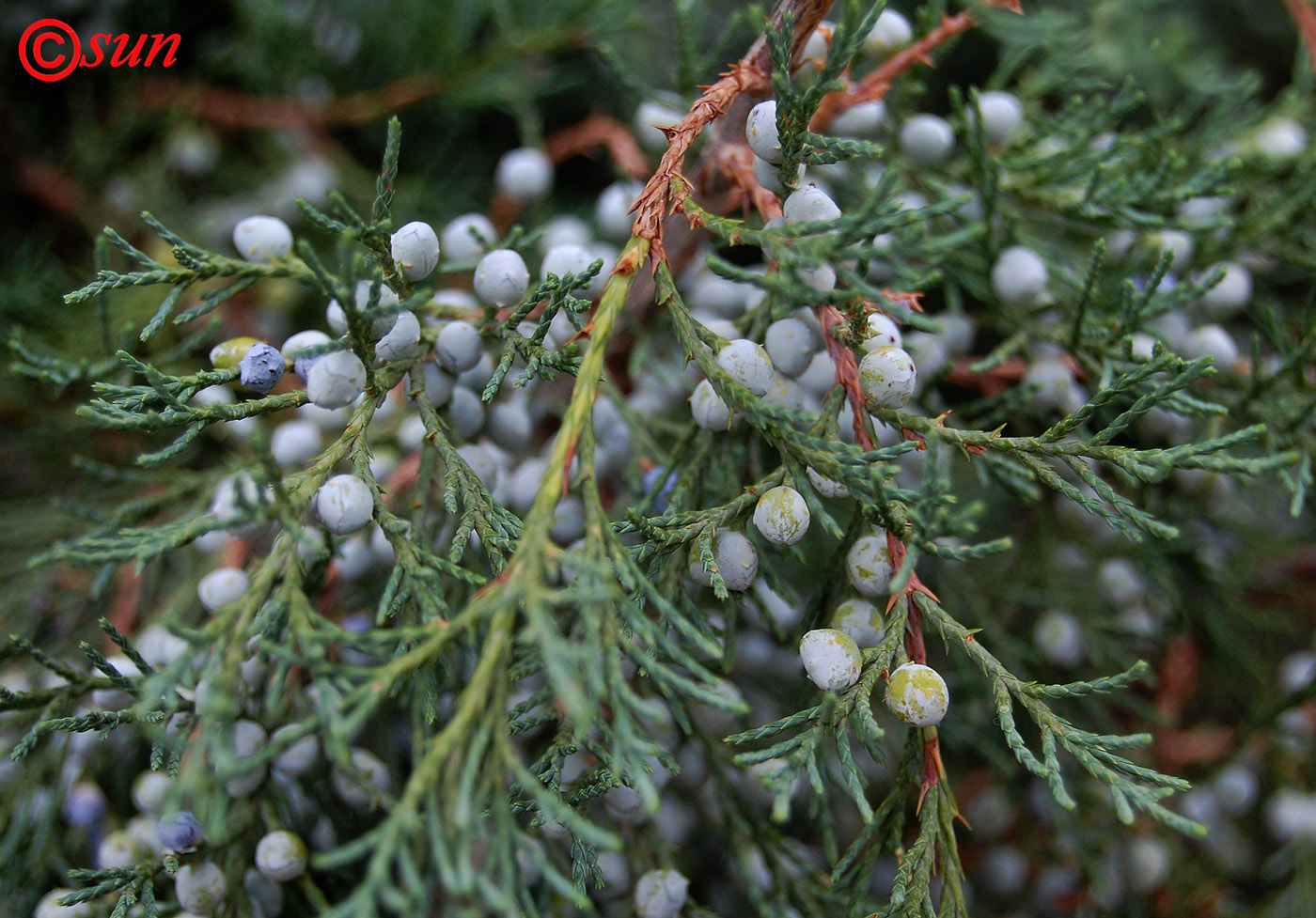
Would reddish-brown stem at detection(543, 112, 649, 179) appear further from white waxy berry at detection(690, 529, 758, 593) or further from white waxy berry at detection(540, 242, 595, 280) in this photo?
white waxy berry at detection(690, 529, 758, 593)

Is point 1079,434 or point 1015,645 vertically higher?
point 1079,434

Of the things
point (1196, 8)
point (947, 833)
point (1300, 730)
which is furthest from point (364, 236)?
point (1196, 8)

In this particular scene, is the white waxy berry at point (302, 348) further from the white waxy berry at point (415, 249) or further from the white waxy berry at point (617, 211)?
the white waxy berry at point (617, 211)

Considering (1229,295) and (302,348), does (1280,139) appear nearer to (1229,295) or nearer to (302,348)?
(1229,295)

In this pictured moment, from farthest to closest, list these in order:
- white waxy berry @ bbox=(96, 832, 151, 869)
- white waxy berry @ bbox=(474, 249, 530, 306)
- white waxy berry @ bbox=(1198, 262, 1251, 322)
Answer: white waxy berry @ bbox=(1198, 262, 1251, 322) → white waxy berry @ bbox=(96, 832, 151, 869) → white waxy berry @ bbox=(474, 249, 530, 306)

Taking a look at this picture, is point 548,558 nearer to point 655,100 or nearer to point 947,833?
point 947,833

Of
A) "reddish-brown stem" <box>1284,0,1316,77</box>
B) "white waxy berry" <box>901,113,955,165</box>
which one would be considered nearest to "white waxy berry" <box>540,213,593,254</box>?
"white waxy berry" <box>901,113,955,165</box>
